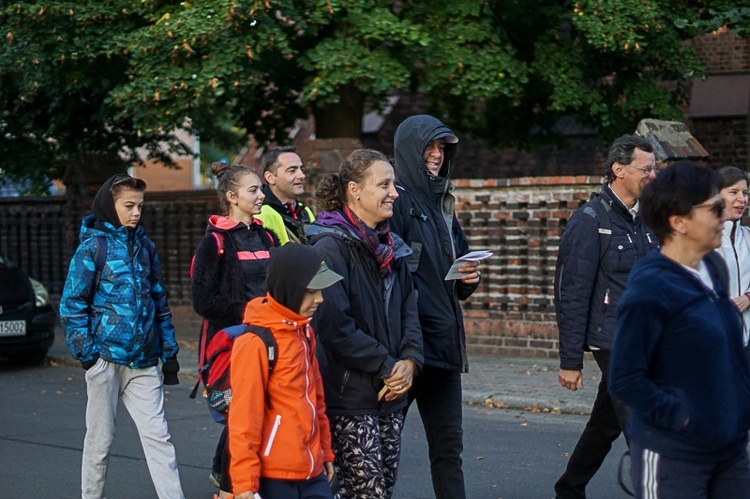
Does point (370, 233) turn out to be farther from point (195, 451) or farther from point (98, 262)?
point (195, 451)

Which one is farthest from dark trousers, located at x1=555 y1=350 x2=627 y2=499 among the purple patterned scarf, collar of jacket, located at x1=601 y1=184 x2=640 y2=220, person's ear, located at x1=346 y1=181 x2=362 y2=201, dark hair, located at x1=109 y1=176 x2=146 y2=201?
dark hair, located at x1=109 y1=176 x2=146 y2=201

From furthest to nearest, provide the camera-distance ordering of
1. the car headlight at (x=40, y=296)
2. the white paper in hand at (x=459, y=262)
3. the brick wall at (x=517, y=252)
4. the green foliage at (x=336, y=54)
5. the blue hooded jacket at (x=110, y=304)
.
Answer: the car headlight at (x=40, y=296)
the green foliage at (x=336, y=54)
the brick wall at (x=517, y=252)
the blue hooded jacket at (x=110, y=304)
the white paper in hand at (x=459, y=262)

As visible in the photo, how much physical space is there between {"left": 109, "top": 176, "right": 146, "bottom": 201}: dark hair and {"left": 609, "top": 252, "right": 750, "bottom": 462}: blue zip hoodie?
10.8 ft

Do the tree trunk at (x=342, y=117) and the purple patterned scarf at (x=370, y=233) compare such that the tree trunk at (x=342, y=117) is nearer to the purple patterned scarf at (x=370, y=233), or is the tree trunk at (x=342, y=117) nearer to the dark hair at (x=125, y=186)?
the dark hair at (x=125, y=186)

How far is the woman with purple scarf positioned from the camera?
4.62 metres

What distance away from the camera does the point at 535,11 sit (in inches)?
566

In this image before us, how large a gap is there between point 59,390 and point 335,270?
7269 millimetres

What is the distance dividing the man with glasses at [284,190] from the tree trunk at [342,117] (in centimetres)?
817

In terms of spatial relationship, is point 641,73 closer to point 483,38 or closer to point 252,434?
point 483,38

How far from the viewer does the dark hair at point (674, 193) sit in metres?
3.58

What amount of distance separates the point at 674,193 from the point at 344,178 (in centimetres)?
172

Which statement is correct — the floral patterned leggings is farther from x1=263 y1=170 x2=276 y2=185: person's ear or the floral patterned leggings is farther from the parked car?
the parked car

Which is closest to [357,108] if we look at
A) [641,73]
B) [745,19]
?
[641,73]

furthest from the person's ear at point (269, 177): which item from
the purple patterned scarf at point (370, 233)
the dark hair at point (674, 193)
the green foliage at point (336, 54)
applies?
the green foliage at point (336, 54)
